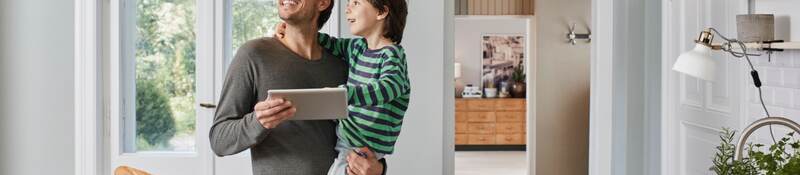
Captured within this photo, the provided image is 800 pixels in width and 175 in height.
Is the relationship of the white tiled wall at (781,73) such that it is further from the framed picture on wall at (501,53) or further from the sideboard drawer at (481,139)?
the framed picture on wall at (501,53)

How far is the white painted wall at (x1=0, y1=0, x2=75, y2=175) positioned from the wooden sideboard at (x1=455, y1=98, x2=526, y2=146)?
738 centimetres

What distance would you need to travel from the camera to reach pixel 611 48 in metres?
4.94

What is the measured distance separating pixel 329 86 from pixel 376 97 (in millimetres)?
116

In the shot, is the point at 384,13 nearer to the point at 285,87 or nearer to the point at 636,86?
the point at 285,87

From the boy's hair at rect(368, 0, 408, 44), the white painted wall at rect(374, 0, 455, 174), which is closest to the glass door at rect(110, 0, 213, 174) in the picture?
the white painted wall at rect(374, 0, 455, 174)

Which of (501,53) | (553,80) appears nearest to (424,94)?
(553,80)

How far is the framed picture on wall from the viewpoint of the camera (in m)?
12.5

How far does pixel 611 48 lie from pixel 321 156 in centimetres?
290

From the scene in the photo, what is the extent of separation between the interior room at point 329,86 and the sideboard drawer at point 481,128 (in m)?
6.60

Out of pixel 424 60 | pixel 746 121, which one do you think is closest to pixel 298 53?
pixel 746 121

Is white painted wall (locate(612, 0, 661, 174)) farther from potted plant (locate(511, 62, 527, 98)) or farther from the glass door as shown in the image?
potted plant (locate(511, 62, 527, 98))

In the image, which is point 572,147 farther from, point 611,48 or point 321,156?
point 321,156

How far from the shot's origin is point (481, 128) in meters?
12.0

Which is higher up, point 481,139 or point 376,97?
point 376,97
